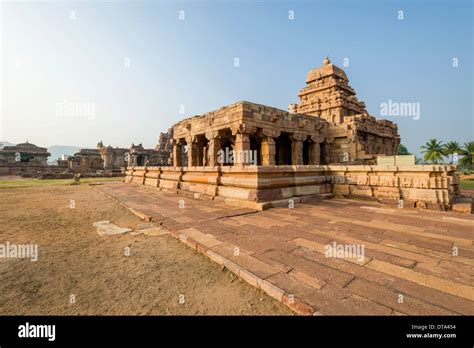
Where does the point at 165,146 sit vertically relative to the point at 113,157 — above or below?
above

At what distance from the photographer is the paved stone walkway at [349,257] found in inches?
62.6

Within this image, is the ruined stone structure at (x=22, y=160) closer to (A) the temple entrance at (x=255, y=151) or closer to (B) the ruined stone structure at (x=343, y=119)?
(A) the temple entrance at (x=255, y=151)

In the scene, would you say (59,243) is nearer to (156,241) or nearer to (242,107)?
(156,241)

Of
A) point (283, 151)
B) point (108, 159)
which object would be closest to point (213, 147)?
point (283, 151)

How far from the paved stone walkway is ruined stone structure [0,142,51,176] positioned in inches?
1513

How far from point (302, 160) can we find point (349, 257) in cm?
1272

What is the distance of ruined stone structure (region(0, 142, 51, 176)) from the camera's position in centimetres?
3066

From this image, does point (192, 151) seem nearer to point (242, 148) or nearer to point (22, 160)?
point (242, 148)

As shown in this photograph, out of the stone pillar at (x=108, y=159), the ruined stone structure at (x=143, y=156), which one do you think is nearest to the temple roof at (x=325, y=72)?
the ruined stone structure at (x=143, y=156)

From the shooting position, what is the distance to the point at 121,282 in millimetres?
2053

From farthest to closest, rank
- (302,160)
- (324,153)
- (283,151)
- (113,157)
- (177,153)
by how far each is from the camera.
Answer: (113,157), (177,153), (283,151), (324,153), (302,160)
